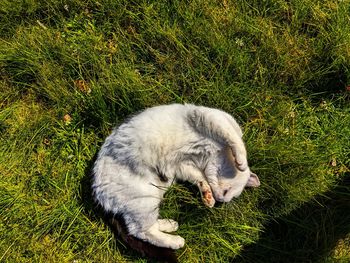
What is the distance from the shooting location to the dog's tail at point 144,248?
367 cm

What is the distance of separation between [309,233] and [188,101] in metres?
1.54

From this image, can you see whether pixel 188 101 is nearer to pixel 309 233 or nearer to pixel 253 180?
pixel 253 180

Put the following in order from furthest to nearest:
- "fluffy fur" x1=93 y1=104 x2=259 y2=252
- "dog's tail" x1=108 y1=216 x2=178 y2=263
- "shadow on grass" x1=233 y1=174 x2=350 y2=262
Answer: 1. "shadow on grass" x1=233 y1=174 x2=350 y2=262
2. "dog's tail" x1=108 y1=216 x2=178 y2=263
3. "fluffy fur" x1=93 y1=104 x2=259 y2=252

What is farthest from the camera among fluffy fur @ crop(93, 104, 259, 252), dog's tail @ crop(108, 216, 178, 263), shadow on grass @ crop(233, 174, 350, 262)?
shadow on grass @ crop(233, 174, 350, 262)

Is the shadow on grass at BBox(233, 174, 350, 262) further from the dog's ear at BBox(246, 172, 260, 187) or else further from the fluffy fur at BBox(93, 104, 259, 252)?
the fluffy fur at BBox(93, 104, 259, 252)

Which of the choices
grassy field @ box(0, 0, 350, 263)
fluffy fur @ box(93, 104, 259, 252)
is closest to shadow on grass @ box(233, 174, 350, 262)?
grassy field @ box(0, 0, 350, 263)

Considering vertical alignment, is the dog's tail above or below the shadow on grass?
below

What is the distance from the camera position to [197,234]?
12.8 ft

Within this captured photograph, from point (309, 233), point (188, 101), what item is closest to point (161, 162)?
point (188, 101)

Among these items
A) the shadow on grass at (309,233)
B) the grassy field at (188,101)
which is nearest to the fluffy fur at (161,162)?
the grassy field at (188,101)

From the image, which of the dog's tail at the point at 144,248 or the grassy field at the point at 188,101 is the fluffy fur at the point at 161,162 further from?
the grassy field at the point at 188,101

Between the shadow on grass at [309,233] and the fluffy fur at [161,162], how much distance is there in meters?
0.56

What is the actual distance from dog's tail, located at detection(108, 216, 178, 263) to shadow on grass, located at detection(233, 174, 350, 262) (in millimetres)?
626

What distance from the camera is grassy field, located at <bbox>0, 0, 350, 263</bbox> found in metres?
3.88
